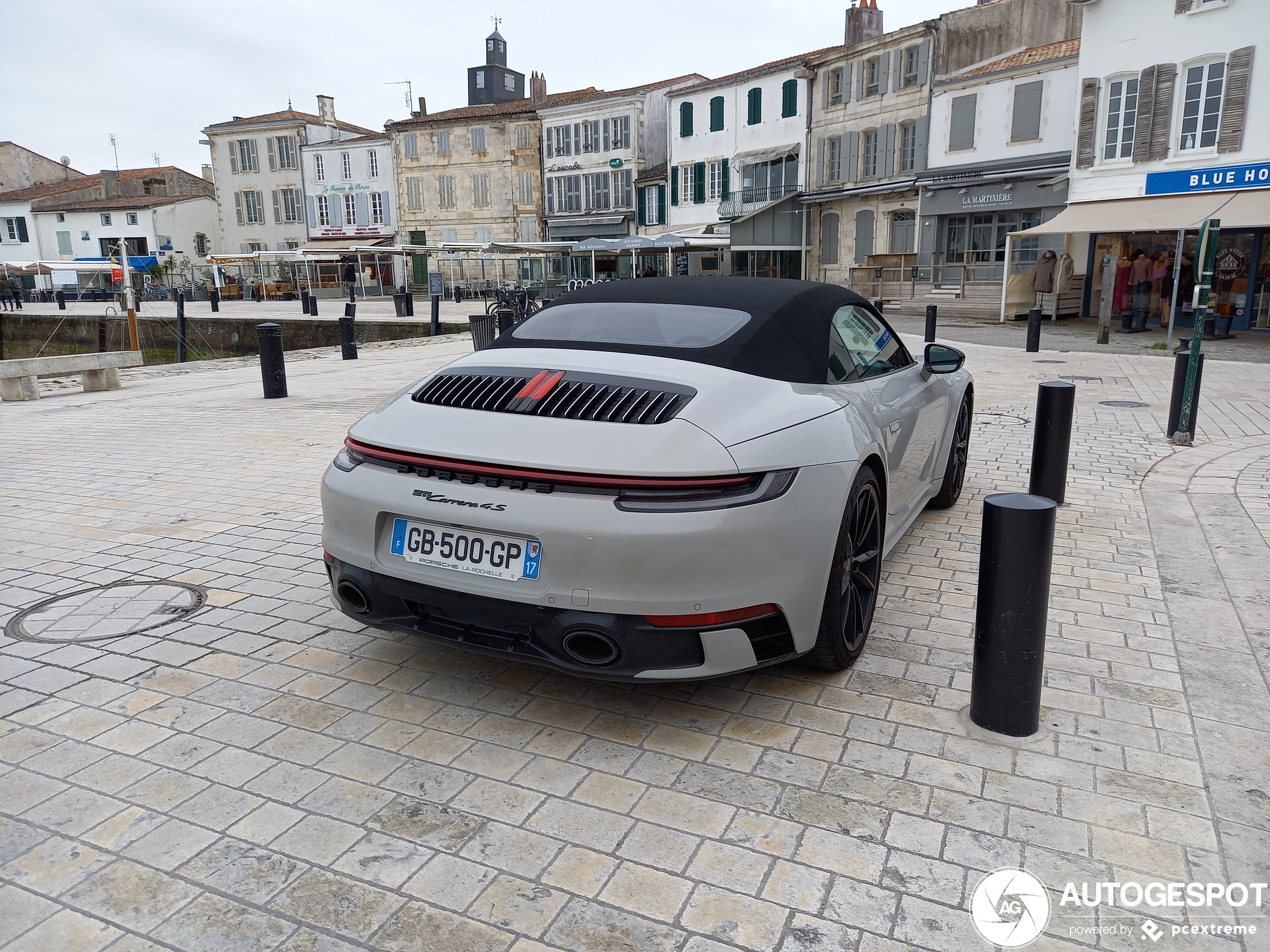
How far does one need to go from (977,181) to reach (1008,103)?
7.60 ft

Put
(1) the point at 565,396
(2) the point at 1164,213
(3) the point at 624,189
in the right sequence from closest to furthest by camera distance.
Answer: (1) the point at 565,396, (2) the point at 1164,213, (3) the point at 624,189

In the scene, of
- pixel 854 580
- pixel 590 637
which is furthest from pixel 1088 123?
pixel 590 637

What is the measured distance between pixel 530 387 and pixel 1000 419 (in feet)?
24.4

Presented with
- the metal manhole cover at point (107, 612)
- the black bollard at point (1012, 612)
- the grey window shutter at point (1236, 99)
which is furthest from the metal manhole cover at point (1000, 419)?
the grey window shutter at point (1236, 99)

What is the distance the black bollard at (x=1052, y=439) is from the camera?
217 inches

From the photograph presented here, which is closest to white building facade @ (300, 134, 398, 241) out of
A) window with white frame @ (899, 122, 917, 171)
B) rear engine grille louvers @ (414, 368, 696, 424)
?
window with white frame @ (899, 122, 917, 171)

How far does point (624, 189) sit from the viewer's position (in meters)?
45.3

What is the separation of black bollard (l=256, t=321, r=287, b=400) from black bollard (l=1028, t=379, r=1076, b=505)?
920 cm

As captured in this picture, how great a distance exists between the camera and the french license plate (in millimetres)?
2812

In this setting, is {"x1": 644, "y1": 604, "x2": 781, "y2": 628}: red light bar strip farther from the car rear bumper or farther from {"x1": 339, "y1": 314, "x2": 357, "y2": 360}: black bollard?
{"x1": 339, "y1": 314, "x2": 357, "y2": 360}: black bollard

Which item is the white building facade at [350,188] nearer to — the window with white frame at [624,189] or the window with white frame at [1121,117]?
the window with white frame at [624,189]

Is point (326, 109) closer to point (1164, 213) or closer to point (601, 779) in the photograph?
point (1164, 213)

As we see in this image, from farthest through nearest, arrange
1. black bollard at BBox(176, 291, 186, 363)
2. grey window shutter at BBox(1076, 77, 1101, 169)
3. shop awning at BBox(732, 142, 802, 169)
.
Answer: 1. shop awning at BBox(732, 142, 802, 169)
2. black bollard at BBox(176, 291, 186, 363)
3. grey window shutter at BBox(1076, 77, 1101, 169)

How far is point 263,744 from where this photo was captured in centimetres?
302
